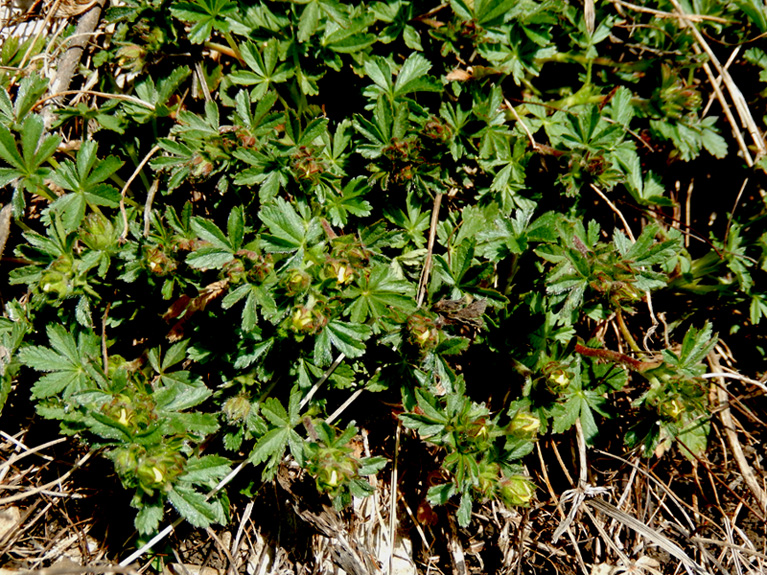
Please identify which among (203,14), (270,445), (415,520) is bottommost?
(415,520)

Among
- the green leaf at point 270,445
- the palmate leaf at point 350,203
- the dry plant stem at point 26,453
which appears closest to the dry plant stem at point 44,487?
the dry plant stem at point 26,453

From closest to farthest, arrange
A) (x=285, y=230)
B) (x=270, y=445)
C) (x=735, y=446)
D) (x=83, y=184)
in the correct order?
(x=285, y=230) < (x=270, y=445) < (x=83, y=184) < (x=735, y=446)

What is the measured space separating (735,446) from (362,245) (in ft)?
8.62

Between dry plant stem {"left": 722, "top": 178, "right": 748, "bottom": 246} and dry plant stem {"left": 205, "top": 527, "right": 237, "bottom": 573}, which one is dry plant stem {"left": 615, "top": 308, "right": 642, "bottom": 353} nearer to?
dry plant stem {"left": 722, "top": 178, "right": 748, "bottom": 246}

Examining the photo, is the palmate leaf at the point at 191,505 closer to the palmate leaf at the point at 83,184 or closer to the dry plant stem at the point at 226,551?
the dry plant stem at the point at 226,551

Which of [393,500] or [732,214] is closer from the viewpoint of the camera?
[393,500]

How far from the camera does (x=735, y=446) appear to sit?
11.5 feet

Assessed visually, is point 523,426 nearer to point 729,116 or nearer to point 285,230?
point 285,230

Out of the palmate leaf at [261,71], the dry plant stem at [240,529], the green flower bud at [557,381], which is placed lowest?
the dry plant stem at [240,529]

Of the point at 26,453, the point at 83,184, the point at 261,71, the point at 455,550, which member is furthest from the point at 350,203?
the point at 26,453

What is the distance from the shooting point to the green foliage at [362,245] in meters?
2.73

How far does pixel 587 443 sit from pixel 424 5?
2.62m

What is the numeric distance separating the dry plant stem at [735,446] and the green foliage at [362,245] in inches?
10.9

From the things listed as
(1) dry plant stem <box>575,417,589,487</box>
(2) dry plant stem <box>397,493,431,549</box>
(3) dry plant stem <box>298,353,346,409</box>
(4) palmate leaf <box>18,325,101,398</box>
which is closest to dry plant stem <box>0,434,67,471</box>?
(4) palmate leaf <box>18,325,101,398</box>
